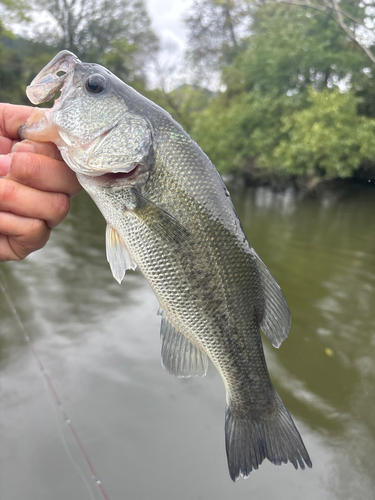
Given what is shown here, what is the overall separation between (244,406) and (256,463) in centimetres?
23

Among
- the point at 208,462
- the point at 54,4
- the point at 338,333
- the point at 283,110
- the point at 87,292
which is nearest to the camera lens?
the point at 208,462

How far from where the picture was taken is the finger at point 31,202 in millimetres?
1445

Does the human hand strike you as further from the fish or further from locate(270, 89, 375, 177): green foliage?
locate(270, 89, 375, 177): green foliage

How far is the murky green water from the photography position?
90.8 inches

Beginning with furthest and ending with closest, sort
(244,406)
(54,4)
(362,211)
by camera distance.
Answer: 1. (54,4)
2. (362,211)
3. (244,406)

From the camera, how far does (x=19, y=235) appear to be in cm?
153

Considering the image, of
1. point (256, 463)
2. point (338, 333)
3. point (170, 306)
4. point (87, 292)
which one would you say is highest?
point (170, 306)

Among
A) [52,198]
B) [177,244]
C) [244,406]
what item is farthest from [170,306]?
[52,198]

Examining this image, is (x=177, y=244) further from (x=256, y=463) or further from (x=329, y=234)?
(x=329, y=234)

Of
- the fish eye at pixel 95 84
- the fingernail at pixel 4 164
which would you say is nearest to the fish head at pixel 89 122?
the fish eye at pixel 95 84

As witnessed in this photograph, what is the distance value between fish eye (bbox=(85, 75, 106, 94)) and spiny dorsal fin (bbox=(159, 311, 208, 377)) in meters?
1.04

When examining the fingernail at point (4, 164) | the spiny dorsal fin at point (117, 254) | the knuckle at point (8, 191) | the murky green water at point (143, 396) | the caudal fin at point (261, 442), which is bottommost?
the murky green water at point (143, 396)

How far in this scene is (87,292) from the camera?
4.65 m

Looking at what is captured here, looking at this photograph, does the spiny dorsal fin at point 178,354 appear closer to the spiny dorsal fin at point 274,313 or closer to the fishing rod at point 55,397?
the spiny dorsal fin at point 274,313
